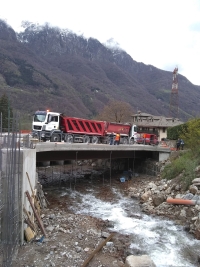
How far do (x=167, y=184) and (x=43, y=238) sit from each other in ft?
36.9

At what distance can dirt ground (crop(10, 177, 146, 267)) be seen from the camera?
9.11m

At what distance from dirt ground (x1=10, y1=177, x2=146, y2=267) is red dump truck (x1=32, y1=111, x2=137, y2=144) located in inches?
375

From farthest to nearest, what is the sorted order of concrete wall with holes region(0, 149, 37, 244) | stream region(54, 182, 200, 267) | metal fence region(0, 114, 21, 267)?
stream region(54, 182, 200, 267) < concrete wall with holes region(0, 149, 37, 244) < metal fence region(0, 114, 21, 267)

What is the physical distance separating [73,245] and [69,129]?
14.5m

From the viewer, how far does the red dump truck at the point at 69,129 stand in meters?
22.2

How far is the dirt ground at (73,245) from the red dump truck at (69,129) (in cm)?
952

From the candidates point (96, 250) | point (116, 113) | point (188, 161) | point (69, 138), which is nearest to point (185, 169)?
point (188, 161)

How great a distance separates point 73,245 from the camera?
1023 centimetres

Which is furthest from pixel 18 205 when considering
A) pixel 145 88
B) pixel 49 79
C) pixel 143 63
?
pixel 143 63

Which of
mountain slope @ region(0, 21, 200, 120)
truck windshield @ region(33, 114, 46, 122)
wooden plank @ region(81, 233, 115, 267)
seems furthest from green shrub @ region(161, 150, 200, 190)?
mountain slope @ region(0, 21, 200, 120)

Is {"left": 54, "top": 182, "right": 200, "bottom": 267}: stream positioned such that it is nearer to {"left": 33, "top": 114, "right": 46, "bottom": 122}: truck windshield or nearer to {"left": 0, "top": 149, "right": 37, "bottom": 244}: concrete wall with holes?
{"left": 0, "top": 149, "right": 37, "bottom": 244}: concrete wall with holes

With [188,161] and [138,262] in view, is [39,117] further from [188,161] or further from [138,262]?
[138,262]

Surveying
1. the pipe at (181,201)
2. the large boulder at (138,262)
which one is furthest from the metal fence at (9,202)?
the pipe at (181,201)

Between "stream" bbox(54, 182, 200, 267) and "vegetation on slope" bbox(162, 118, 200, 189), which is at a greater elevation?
"vegetation on slope" bbox(162, 118, 200, 189)
